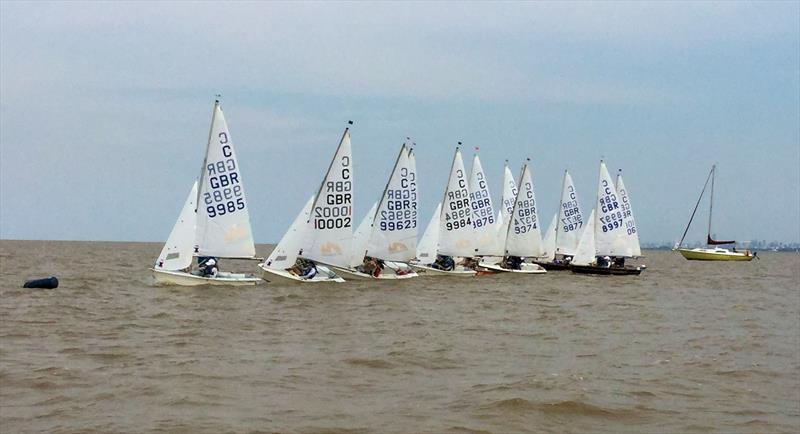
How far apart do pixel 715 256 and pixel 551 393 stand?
93.2 m

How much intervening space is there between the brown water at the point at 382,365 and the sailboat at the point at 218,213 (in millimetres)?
1816

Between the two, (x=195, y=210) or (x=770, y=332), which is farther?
(x=195, y=210)

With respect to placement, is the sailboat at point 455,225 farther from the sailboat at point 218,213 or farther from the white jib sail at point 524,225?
the sailboat at point 218,213

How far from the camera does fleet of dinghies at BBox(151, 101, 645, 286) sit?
31.7 meters

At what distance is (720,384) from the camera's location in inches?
589

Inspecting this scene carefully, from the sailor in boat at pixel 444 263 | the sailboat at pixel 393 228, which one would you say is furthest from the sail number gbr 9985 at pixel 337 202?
the sailor in boat at pixel 444 263

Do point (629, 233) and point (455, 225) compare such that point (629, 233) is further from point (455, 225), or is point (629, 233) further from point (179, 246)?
point (179, 246)

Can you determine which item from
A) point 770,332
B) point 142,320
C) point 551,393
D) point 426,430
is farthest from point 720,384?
point 142,320

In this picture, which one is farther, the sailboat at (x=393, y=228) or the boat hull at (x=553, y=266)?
the boat hull at (x=553, y=266)

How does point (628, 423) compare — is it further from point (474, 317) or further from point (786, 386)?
point (474, 317)

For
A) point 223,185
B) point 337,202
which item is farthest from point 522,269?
point 223,185

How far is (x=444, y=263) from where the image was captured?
151ft

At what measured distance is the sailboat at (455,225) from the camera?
45.5 metres

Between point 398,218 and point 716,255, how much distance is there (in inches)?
2785
